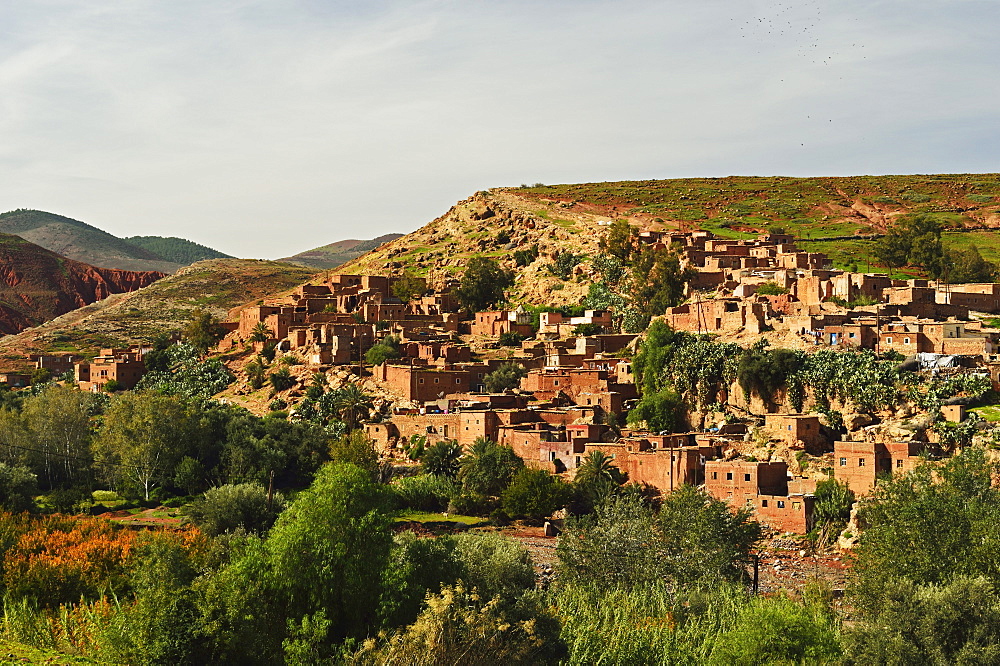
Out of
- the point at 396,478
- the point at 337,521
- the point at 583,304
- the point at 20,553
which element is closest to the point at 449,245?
the point at 583,304

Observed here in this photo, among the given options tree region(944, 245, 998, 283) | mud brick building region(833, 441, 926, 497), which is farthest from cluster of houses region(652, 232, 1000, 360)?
mud brick building region(833, 441, 926, 497)

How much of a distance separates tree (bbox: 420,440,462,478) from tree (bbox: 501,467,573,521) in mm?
3972

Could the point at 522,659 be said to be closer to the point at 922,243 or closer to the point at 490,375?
the point at 490,375

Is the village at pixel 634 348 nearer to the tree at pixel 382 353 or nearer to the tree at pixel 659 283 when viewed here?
the tree at pixel 382 353

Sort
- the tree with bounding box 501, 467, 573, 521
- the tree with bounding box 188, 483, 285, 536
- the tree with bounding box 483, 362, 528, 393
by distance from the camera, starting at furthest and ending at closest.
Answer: the tree with bounding box 483, 362, 528, 393 → the tree with bounding box 501, 467, 573, 521 → the tree with bounding box 188, 483, 285, 536

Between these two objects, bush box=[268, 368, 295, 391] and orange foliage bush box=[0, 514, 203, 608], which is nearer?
orange foliage bush box=[0, 514, 203, 608]

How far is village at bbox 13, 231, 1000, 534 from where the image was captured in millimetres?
38969

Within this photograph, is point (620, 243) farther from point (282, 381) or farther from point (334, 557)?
point (334, 557)

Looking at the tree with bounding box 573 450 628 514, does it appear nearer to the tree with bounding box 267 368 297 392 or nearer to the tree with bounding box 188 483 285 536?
the tree with bounding box 188 483 285 536

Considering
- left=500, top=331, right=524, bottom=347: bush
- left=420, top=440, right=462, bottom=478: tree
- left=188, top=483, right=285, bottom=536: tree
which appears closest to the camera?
left=188, top=483, right=285, bottom=536: tree

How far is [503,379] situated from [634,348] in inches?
249

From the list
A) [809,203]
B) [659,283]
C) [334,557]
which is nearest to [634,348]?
[659,283]

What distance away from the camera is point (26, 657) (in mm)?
18000

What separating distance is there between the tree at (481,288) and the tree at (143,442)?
67.0ft
